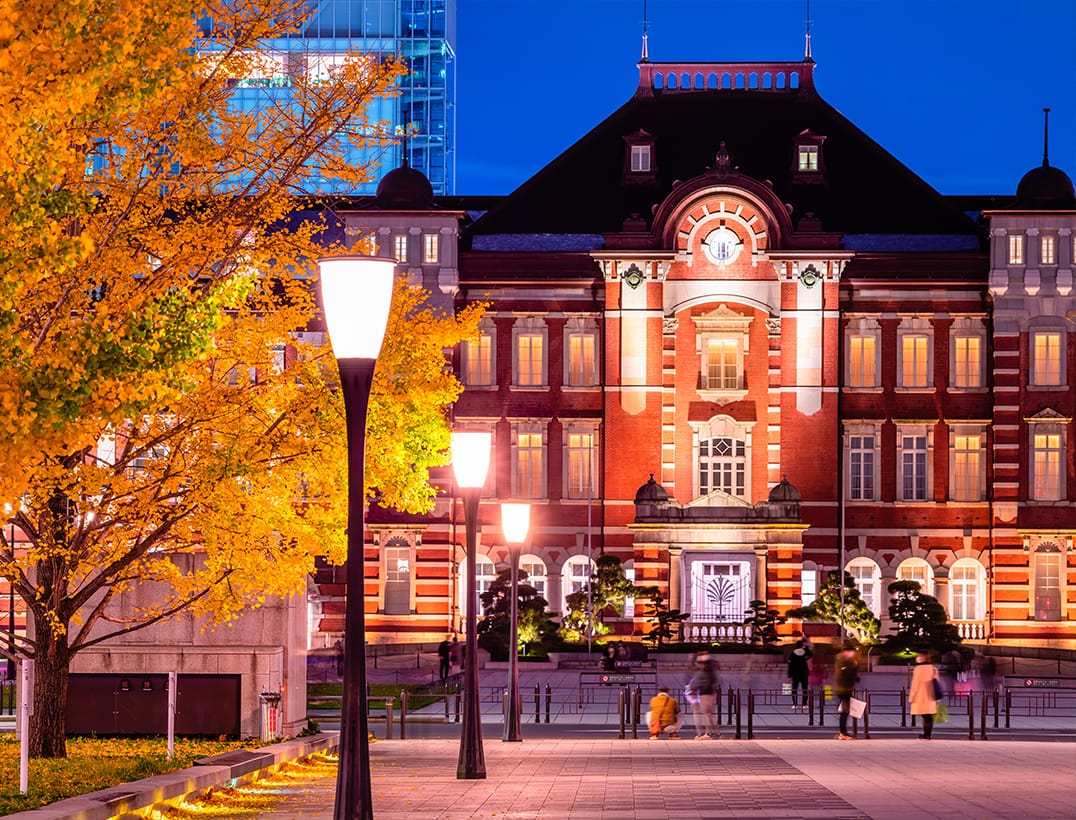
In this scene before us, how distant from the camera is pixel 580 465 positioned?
68000 millimetres

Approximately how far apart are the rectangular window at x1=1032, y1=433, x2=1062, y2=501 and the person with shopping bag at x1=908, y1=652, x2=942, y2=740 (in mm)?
34670

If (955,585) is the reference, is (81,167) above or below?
above

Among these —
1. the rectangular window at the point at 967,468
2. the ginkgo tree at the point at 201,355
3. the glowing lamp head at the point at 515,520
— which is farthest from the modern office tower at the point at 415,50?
the ginkgo tree at the point at 201,355

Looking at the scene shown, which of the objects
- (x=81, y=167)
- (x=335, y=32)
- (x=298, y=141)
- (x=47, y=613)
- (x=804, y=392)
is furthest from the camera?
(x=335, y=32)

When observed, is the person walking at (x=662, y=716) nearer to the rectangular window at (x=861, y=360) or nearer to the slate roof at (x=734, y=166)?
the rectangular window at (x=861, y=360)

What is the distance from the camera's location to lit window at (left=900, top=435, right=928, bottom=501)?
67.6 m

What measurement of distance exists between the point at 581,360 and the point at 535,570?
7.77m

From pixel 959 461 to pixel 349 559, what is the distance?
185 ft

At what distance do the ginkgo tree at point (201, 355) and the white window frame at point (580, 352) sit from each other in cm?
4142

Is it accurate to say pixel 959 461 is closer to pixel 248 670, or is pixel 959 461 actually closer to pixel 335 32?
pixel 248 670

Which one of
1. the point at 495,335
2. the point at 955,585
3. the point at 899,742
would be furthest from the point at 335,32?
the point at 899,742

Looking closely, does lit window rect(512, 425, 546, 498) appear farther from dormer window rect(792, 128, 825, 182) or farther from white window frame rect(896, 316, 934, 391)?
dormer window rect(792, 128, 825, 182)

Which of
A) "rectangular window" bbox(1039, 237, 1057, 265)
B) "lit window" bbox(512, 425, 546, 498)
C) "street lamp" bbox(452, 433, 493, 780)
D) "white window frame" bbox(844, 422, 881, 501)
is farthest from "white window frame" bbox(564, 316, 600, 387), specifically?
"street lamp" bbox(452, 433, 493, 780)

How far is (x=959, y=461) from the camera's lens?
223 ft
